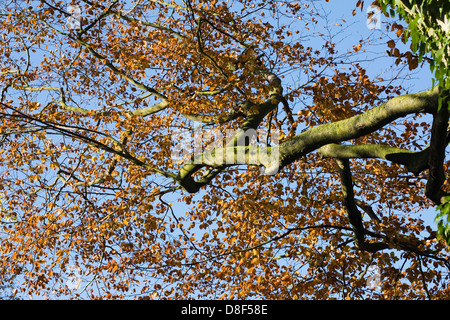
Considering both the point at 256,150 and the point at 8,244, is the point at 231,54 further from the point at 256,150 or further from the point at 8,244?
the point at 8,244

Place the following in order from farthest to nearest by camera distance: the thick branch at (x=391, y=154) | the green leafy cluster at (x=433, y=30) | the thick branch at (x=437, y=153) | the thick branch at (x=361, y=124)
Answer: the thick branch at (x=391, y=154)
the thick branch at (x=361, y=124)
the thick branch at (x=437, y=153)
the green leafy cluster at (x=433, y=30)

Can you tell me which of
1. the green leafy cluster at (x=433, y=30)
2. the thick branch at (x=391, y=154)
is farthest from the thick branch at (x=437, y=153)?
the green leafy cluster at (x=433, y=30)

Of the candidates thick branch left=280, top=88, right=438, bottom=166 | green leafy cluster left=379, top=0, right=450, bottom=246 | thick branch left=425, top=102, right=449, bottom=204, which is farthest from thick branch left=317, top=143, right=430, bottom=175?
green leafy cluster left=379, top=0, right=450, bottom=246

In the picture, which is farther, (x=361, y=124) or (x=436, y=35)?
(x=361, y=124)

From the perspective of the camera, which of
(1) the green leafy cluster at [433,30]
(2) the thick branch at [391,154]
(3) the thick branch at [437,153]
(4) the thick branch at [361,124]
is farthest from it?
(2) the thick branch at [391,154]

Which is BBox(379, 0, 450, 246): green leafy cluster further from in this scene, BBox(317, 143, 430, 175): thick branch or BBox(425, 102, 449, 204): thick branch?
BBox(317, 143, 430, 175): thick branch

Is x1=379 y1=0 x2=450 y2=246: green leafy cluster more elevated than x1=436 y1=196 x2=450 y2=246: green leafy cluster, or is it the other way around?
x1=379 y1=0 x2=450 y2=246: green leafy cluster

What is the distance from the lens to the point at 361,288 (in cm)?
1061

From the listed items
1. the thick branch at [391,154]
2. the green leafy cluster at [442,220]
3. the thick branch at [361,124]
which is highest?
the thick branch at [361,124]

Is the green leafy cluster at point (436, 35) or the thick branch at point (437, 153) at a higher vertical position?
the green leafy cluster at point (436, 35)

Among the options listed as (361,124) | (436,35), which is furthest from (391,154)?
(436,35)

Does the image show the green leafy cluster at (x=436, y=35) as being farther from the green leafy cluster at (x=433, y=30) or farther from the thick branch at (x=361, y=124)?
the thick branch at (x=361, y=124)

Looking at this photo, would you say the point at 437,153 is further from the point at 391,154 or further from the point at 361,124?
the point at 361,124

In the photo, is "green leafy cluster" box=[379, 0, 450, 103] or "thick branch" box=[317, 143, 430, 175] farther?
"thick branch" box=[317, 143, 430, 175]
